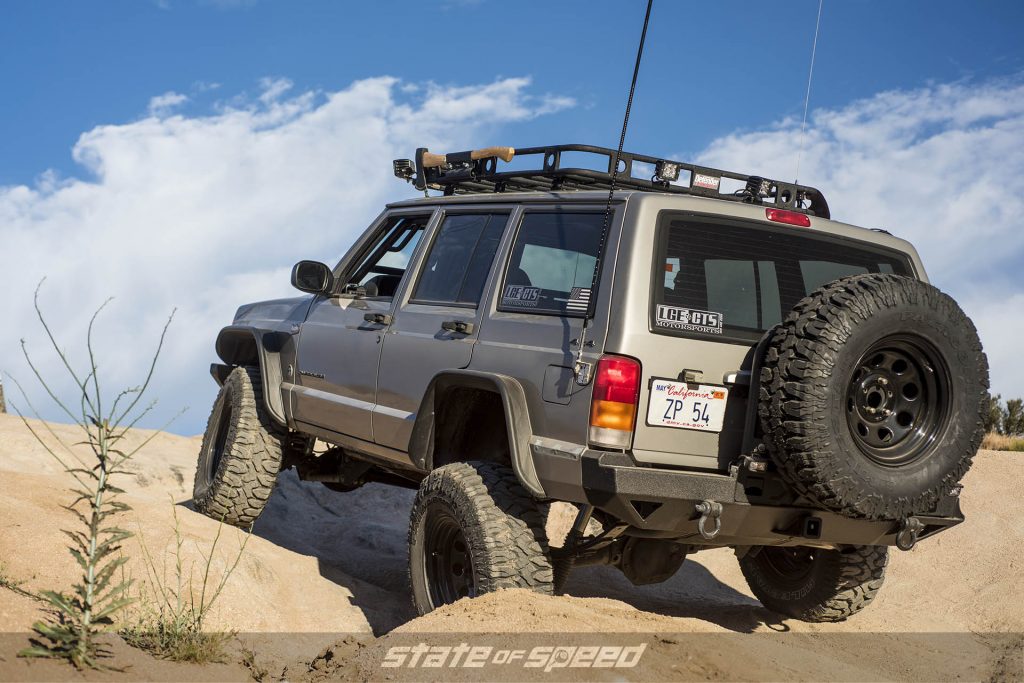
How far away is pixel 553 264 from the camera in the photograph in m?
4.57

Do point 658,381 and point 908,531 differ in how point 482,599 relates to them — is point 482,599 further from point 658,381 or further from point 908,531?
point 908,531

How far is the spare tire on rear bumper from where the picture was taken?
3764mm

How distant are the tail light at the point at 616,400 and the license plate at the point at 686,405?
3.0 inches

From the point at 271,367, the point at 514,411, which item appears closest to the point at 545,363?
the point at 514,411

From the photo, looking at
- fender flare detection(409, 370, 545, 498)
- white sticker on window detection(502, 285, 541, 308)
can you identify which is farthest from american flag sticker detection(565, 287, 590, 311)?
fender flare detection(409, 370, 545, 498)

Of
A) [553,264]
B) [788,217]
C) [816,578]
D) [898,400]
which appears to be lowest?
[816,578]

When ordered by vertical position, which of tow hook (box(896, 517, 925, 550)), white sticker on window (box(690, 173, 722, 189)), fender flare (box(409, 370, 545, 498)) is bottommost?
tow hook (box(896, 517, 925, 550))

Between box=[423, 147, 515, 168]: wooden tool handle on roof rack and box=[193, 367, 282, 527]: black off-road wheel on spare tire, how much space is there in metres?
2.01

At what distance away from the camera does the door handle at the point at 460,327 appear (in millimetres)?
4785

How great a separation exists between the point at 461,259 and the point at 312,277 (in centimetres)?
130

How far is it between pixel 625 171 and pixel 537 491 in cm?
156

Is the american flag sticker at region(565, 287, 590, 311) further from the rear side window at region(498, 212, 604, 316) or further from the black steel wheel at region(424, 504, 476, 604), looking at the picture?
the black steel wheel at region(424, 504, 476, 604)

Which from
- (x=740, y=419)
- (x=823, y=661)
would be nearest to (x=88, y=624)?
(x=740, y=419)

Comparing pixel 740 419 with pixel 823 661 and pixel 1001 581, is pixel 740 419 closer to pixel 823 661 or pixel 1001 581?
pixel 823 661
